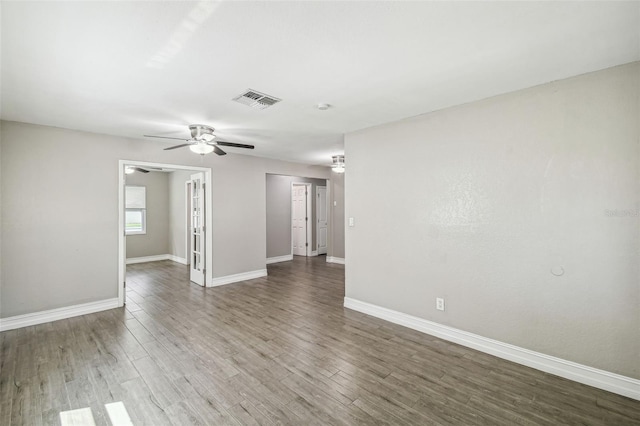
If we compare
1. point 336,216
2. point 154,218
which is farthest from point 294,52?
point 154,218

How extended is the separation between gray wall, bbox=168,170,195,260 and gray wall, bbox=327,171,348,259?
12.8 ft

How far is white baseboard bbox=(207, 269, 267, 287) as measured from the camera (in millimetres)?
5402

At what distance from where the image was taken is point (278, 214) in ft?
26.9

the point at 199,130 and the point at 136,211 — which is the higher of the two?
the point at 199,130

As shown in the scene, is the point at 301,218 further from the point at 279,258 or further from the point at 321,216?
the point at 279,258

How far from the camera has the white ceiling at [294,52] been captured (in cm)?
162

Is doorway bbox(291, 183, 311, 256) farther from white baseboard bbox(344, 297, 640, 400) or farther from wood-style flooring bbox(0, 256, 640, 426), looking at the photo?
white baseboard bbox(344, 297, 640, 400)

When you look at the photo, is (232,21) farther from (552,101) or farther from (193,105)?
(552,101)

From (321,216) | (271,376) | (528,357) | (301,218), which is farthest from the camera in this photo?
(321,216)

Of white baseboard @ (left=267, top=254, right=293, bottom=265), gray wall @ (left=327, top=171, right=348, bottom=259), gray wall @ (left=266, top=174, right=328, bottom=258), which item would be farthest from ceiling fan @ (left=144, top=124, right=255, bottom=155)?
white baseboard @ (left=267, top=254, right=293, bottom=265)

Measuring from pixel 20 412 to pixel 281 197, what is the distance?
657 centimetres

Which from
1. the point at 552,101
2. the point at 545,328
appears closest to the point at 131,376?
the point at 545,328

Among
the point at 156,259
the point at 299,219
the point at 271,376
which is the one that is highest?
the point at 299,219

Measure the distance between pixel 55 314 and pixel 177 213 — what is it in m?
4.35
